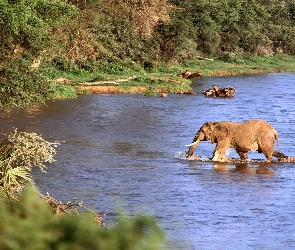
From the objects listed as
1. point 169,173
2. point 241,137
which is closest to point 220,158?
point 241,137

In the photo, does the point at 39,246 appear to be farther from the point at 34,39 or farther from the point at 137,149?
the point at 137,149

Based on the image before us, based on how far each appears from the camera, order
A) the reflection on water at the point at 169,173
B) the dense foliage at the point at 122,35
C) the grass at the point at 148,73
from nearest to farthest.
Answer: the reflection on water at the point at 169,173 → the dense foliage at the point at 122,35 → the grass at the point at 148,73

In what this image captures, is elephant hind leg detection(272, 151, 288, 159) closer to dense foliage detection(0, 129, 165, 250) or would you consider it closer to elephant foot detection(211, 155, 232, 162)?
elephant foot detection(211, 155, 232, 162)

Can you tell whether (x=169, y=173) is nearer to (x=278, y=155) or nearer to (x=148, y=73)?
(x=278, y=155)

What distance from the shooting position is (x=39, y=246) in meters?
2.79

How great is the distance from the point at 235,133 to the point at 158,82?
818 inches

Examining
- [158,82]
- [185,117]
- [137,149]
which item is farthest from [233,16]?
[137,149]

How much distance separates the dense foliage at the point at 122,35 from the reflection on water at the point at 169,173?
1.93 m

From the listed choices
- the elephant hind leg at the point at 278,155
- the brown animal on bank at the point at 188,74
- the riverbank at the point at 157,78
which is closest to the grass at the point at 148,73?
the riverbank at the point at 157,78

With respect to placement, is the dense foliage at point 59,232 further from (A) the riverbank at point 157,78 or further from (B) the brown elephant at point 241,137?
(A) the riverbank at point 157,78

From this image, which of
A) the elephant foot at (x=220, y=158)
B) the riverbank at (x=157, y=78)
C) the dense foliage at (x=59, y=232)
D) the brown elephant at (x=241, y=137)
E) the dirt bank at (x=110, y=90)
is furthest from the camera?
the riverbank at (x=157, y=78)

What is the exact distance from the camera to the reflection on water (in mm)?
12078

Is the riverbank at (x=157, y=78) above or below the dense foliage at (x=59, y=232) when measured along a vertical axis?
below

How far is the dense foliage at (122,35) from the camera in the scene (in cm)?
1716
